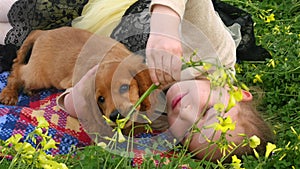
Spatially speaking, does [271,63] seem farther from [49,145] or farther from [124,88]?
[49,145]

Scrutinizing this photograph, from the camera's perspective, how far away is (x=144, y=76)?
1875mm

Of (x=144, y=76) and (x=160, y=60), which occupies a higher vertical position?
(x=160, y=60)

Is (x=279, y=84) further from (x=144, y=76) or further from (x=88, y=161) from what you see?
(x=88, y=161)

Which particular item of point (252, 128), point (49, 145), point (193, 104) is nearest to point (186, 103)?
point (193, 104)

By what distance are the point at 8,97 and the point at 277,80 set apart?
120 centimetres

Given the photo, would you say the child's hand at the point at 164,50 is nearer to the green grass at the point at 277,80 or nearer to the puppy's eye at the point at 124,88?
the puppy's eye at the point at 124,88

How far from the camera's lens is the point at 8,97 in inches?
92.5

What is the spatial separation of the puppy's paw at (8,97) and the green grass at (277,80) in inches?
31.3

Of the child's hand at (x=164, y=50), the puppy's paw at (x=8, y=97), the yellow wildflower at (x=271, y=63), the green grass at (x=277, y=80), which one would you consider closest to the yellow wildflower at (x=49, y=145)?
the green grass at (x=277, y=80)

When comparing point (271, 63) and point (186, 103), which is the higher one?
point (186, 103)

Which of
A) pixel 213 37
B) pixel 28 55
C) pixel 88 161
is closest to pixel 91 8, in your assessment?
pixel 28 55

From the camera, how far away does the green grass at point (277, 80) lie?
1830 mm

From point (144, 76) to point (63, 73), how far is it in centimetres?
56

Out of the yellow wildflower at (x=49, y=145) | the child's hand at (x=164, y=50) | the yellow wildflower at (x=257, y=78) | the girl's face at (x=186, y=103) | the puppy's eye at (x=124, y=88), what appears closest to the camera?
the yellow wildflower at (x=49, y=145)
